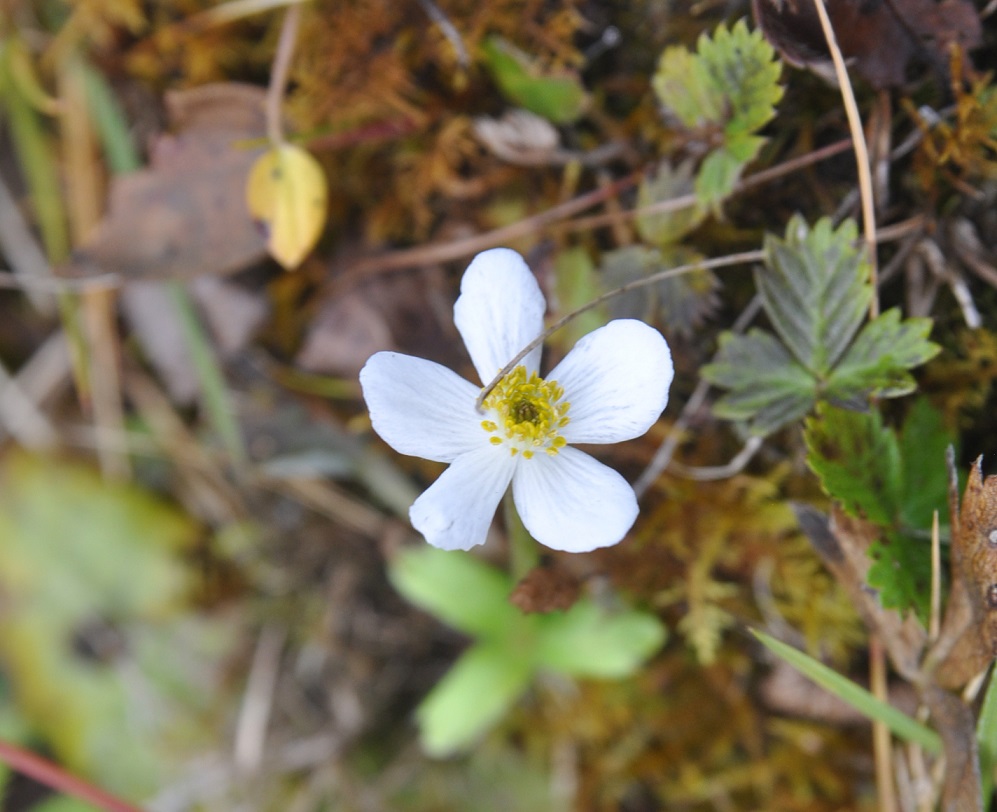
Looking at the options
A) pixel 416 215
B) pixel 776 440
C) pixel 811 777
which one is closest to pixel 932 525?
pixel 776 440

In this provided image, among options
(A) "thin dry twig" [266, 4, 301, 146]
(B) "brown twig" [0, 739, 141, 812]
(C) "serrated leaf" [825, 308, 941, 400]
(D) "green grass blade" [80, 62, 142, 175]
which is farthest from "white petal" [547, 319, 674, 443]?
(D) "green grass blade" [80, 62, 142, 175]

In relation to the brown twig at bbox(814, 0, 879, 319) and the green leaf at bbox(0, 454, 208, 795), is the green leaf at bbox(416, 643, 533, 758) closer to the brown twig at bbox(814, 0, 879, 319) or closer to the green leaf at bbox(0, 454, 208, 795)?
the green leaf at bbox(0, 454, 208, 795)

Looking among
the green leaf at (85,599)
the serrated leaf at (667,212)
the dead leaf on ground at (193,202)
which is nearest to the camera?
the serrated leaf at (667,212)

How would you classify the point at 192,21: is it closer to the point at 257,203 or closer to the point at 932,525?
the point at 257,203

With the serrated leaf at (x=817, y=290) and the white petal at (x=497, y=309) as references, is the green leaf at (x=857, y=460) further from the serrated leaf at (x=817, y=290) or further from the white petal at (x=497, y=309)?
the white petal at (x=497, y=309)

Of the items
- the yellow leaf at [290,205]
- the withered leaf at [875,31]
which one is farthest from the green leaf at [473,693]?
the withered leaf at [875,31]

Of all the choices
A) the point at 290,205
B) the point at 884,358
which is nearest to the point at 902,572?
the point at 884,358

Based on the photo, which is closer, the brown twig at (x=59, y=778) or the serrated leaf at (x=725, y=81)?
the serrated leaf at (x=725, y=81)

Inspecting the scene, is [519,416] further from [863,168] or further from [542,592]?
[863,168]
